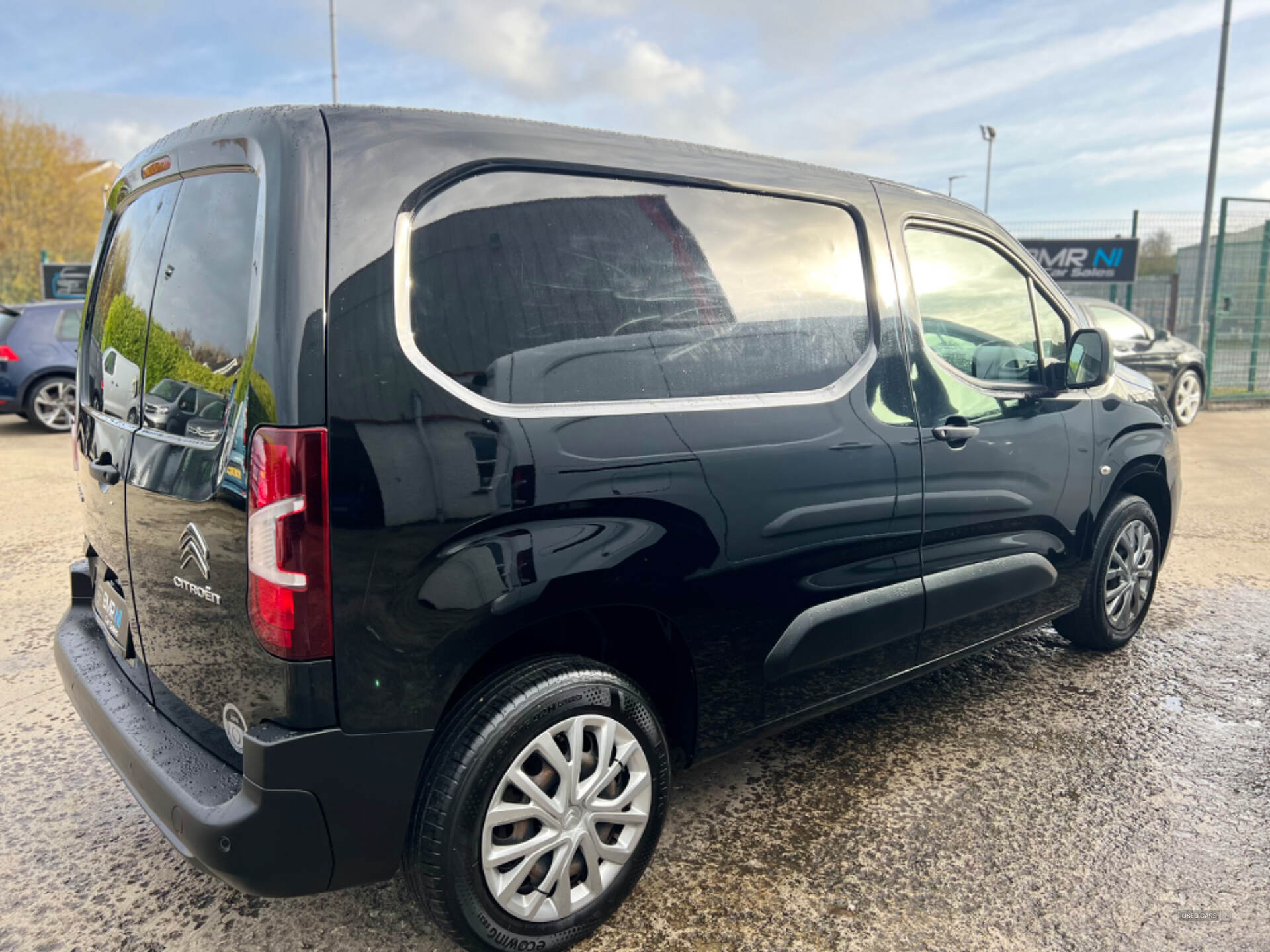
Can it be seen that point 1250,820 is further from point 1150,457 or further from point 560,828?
point 560,828

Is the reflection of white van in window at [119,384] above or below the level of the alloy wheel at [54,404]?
above

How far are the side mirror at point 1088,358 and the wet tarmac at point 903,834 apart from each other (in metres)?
1.23

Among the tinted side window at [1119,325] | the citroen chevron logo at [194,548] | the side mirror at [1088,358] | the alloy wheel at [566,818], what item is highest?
the tinted side window at [1119,325]

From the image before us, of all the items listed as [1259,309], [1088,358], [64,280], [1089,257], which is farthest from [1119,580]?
[64,280]

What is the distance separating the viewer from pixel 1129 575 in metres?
3.96

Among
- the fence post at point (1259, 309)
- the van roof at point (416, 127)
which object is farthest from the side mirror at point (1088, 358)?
the fence post at point (1259, 309)

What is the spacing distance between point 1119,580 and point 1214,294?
36.5 feet

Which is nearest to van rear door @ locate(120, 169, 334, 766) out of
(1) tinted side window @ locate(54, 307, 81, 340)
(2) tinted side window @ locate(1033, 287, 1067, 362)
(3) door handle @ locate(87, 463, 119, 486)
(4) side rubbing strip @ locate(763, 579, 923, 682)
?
(3) door handle @ locate(87, 463, 119, 486)

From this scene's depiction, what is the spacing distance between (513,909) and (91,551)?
157cm

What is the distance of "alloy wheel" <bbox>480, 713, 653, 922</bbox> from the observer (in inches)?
77.4

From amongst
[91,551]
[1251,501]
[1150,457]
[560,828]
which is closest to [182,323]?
[91,551]

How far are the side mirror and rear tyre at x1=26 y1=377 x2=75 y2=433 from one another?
10017 mm

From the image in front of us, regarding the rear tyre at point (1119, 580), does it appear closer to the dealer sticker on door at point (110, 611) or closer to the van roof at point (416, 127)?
the van roof at point (416, 127)

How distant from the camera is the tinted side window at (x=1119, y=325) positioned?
1044cm
